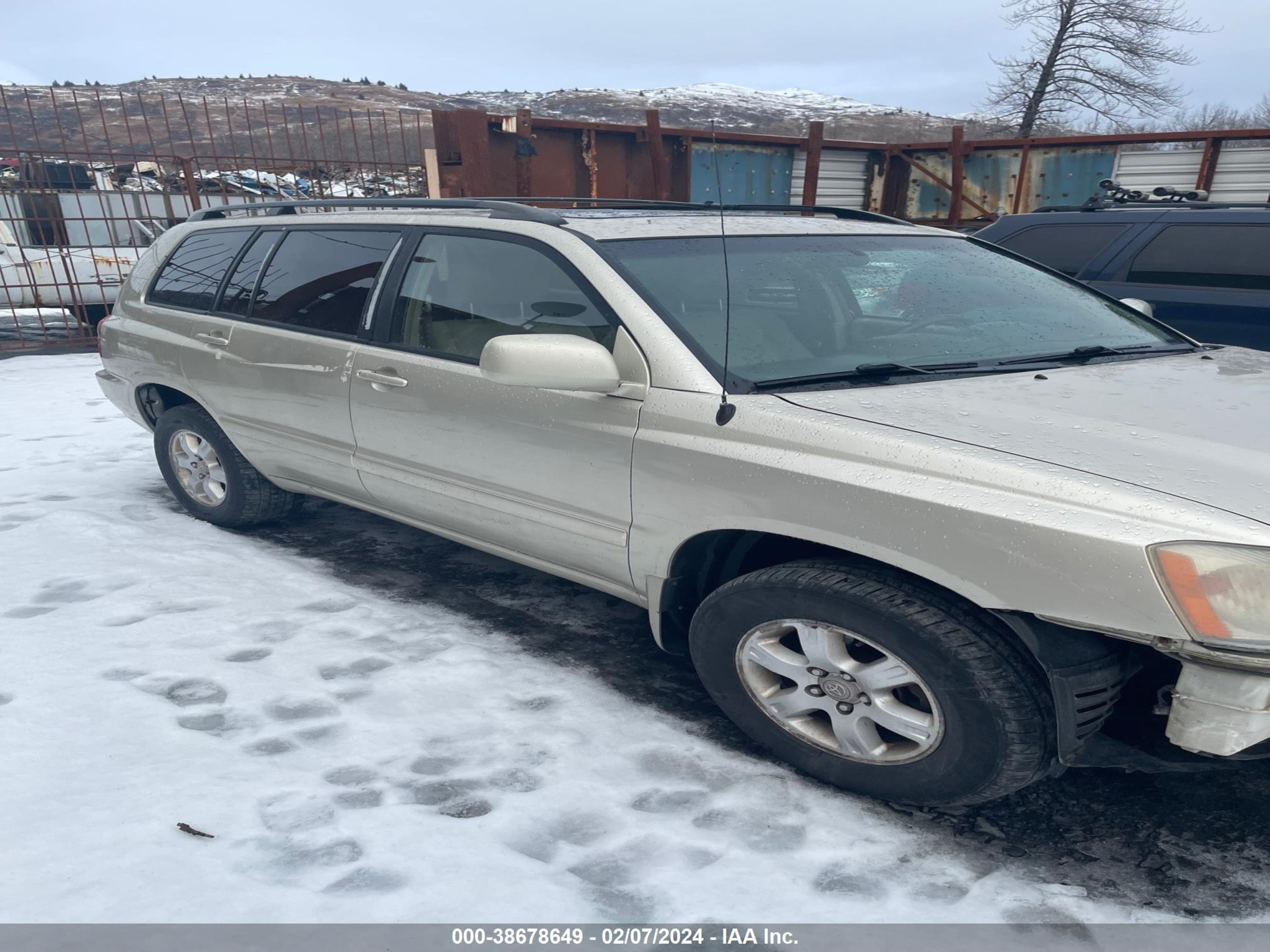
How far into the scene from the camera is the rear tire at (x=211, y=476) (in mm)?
4234

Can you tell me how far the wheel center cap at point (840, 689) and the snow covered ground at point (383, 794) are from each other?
1.00 feet

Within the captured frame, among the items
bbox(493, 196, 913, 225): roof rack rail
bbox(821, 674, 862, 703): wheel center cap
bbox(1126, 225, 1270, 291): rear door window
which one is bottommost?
bbox(821, 674, 862, 703): wheel center cap

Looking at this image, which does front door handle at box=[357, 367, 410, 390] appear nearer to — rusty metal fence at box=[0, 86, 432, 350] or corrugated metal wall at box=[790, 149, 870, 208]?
rusty metal fence at box=[0, 86, 432, 350]

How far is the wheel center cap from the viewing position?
231 centimetres

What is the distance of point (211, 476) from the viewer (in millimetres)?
4398

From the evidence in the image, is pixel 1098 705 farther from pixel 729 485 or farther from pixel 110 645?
pixel 110 645

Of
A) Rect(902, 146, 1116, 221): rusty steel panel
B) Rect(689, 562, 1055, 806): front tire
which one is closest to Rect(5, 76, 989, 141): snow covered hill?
Rect(902, 146, 1116, 221): rusty steel panel

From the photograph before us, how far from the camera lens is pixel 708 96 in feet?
382

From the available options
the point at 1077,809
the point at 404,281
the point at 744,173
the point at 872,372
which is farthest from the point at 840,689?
the point at 744,173

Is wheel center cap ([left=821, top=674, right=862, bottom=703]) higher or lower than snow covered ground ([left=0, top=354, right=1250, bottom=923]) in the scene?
higher

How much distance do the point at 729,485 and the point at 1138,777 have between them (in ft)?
4.78

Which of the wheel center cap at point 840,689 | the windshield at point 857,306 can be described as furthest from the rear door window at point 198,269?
the wheel center cap at point 840,689

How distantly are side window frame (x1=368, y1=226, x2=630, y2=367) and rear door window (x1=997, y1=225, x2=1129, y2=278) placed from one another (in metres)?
3.64

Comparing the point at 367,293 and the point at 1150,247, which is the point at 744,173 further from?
the point at 367,293
